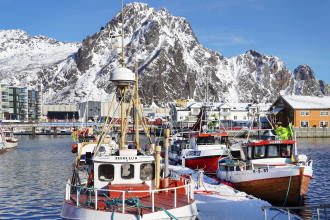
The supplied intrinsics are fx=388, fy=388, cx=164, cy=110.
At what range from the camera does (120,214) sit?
58.2 feet

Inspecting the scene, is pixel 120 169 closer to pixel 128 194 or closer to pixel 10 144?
pixel 128 194

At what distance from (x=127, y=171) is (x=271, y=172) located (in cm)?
1529

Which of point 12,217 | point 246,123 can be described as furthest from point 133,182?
point 246,123

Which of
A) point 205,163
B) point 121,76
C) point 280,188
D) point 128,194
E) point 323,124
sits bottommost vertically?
point 280,188

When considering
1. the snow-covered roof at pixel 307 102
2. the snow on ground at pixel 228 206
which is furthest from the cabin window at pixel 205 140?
the snow-covered roof at pixel 307 102

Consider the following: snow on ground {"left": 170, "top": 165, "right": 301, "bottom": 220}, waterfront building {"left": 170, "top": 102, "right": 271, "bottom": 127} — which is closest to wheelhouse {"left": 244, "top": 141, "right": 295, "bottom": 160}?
snow on ground {"left": 170, "top": 165, "right": 301, "bottom": 220}

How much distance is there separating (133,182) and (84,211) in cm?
322

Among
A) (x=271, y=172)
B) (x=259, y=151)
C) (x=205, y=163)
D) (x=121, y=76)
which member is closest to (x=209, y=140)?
(x=205, y=163)

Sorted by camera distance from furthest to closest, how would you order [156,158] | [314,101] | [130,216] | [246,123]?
[246,123] → [314,101] → [156,158] → [130,216]

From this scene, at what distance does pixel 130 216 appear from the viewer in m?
17.7

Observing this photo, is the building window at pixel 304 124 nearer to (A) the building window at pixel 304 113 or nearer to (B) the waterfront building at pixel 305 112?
(B) the waterfront building at pixel 305 112

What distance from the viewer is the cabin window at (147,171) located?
2097cm

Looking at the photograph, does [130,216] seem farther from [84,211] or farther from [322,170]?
[322,170]

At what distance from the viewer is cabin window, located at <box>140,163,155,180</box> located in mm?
20969
